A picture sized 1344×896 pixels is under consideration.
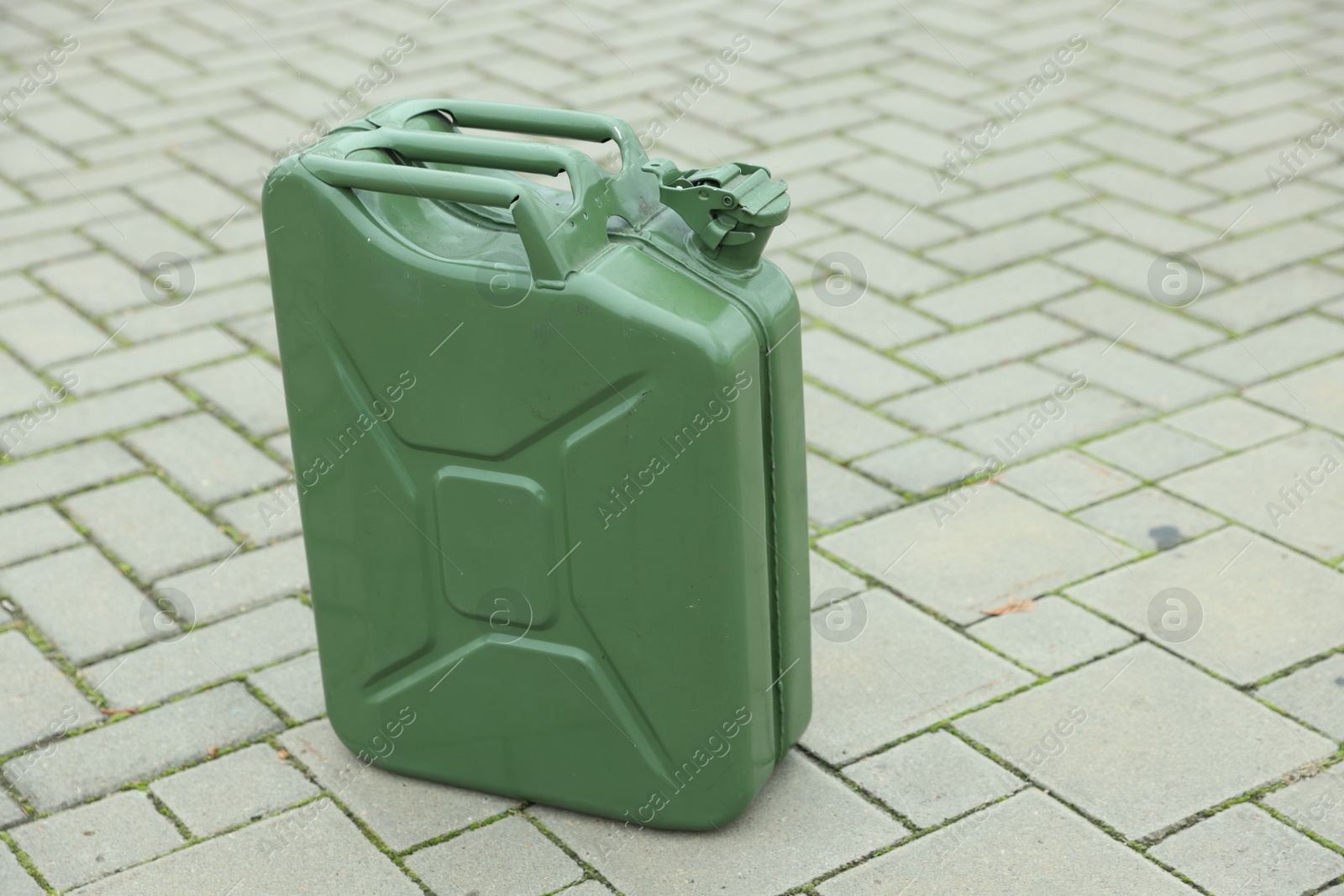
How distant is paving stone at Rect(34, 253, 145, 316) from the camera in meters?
4.27

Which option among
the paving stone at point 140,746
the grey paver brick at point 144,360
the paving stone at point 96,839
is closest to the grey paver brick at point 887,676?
the paving stone at point 140,746

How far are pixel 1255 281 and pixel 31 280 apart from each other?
3.53 meters

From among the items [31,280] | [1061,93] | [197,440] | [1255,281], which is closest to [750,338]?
[197,440]

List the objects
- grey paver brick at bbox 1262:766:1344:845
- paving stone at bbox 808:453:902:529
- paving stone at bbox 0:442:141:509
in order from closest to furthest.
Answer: grey paver brick at bbox 1262:766:1344:845 → paving stone at bbox 808:453:902:529 → paving stone at bbox 0:442:141:509

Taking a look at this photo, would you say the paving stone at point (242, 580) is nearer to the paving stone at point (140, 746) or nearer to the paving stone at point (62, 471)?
the paving stone at point (140, 746)

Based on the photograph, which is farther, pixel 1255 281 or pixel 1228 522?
pixel 1255 281

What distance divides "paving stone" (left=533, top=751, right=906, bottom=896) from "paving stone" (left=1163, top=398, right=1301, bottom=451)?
156 centimetres

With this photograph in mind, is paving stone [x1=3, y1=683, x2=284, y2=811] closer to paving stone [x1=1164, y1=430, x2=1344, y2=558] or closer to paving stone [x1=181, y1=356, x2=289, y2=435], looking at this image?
paving stone [x1=181, y1=356, x2=289, y2=435]

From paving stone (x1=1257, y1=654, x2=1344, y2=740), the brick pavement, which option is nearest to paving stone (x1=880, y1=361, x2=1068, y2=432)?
the brick pavement

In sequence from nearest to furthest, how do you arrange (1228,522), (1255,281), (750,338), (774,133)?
(750,338) → (1228,522) → (1255,281) → (774,133)

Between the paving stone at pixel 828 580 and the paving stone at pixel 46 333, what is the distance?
6.92 feet

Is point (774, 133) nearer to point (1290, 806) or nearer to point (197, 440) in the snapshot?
point (197, 440)

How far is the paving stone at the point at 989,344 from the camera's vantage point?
12.9 ft

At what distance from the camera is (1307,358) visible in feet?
12.8
